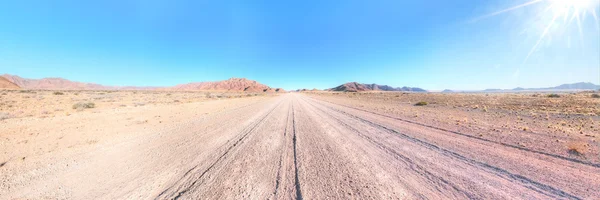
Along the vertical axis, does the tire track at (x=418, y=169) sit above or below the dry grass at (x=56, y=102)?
below

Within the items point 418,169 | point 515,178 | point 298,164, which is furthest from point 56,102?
point 515,178

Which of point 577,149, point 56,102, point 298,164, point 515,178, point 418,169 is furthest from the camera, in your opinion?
point 56,102

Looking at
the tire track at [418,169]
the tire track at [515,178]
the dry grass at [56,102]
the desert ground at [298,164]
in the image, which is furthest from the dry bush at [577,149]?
the dry grass at [56,102]

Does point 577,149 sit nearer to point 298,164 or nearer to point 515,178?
point 515,178

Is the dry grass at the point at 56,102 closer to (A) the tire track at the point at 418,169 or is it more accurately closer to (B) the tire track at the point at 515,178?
(A) the tire track at the point at 418,169

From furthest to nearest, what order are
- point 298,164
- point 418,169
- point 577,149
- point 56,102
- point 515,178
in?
1. point 56,102
2. point 577,149
3. point 298,164
4. point 418,169
5. point 515,178

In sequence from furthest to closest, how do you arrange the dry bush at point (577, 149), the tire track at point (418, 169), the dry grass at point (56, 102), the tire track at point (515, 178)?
the dry grass at point (56, 102)
the dry bush at point (577, 149)
the tire track at point (418, 169)
the tire track at point (515, 178)

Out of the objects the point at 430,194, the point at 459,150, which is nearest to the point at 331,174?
the point at 430,194

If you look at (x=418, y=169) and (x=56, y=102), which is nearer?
(x=418, y=169)

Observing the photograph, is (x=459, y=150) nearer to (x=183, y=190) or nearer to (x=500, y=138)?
(x=500, y=138)

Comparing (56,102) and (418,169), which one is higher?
(56,102)

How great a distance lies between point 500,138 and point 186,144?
10979mm

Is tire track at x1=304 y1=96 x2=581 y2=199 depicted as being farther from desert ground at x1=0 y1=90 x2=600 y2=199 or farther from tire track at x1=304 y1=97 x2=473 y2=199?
tire track at x1=304 y1=97 x2=473 y2=199

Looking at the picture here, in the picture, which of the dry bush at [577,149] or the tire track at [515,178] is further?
the dry bush at [577,149]
